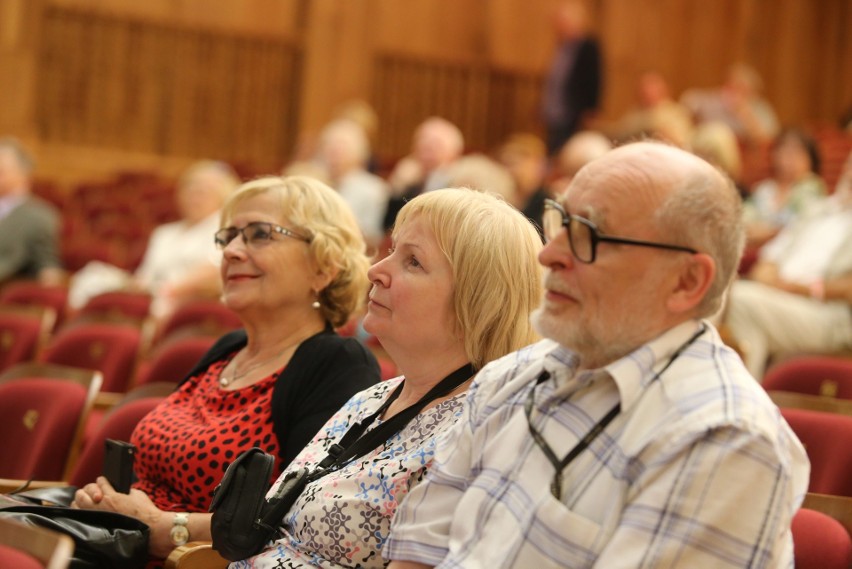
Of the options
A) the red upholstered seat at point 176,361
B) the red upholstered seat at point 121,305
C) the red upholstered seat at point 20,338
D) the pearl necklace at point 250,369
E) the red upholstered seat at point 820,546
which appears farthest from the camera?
the red upholstered seat at point 121,305

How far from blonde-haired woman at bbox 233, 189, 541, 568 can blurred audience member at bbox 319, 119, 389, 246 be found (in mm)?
4536

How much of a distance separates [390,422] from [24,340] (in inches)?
100

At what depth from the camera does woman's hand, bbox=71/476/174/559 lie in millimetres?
2252

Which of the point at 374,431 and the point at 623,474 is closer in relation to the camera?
the point at 623,474

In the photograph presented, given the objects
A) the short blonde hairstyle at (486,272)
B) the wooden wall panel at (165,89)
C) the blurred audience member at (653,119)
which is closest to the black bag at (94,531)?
the short blonde hairstyle at (486,272)

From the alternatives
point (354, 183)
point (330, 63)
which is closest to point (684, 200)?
point (354, 183)

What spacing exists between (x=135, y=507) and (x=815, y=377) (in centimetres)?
186

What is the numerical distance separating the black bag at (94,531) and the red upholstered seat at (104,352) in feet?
5.39

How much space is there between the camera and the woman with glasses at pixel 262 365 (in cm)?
232

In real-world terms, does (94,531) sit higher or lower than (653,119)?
lower

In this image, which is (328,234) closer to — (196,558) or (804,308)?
(196,558)

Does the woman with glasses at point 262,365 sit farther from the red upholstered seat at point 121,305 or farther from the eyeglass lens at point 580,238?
the red upholstered seat at point 121,305

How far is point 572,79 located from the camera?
979cm

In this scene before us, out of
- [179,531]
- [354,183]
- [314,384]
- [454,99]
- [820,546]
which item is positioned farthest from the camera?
[454,99]
